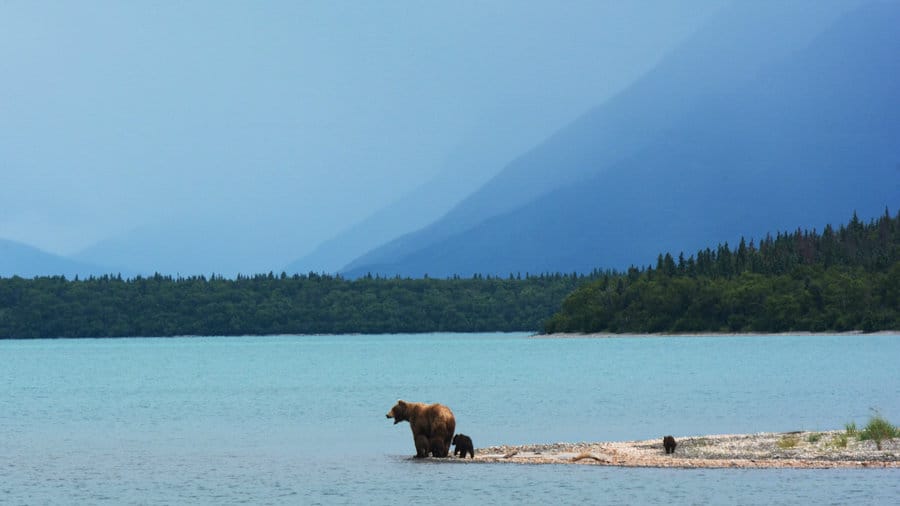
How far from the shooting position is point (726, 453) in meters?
57.2

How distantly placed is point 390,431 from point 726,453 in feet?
86.9

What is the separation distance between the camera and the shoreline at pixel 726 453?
53.4 metres

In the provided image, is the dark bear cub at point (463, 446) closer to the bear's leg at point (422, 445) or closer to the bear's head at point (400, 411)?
the bear's leg at point (422, 445)

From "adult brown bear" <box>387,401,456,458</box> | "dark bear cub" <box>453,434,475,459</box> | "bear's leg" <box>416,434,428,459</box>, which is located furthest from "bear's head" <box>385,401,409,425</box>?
"dark bear cub" <box>453,434,475,459</box>

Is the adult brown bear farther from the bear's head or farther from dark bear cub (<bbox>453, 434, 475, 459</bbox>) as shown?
dark bear cub (<bbox>453, 434, 475, 459</bbox>)

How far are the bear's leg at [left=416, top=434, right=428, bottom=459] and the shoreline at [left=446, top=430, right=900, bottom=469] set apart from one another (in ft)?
5.14

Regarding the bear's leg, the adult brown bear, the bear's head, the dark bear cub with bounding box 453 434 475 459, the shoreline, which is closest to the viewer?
the shoreline

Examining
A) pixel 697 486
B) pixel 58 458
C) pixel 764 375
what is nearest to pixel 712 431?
pixel 697 486

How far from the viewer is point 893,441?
57875mm

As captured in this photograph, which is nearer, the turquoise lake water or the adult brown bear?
the turquoise lake water

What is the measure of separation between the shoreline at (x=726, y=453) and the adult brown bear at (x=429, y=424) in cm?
96

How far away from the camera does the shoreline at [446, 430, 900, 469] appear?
175 feet

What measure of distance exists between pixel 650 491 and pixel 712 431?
2675cm

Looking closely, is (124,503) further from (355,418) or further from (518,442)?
(355,418)
